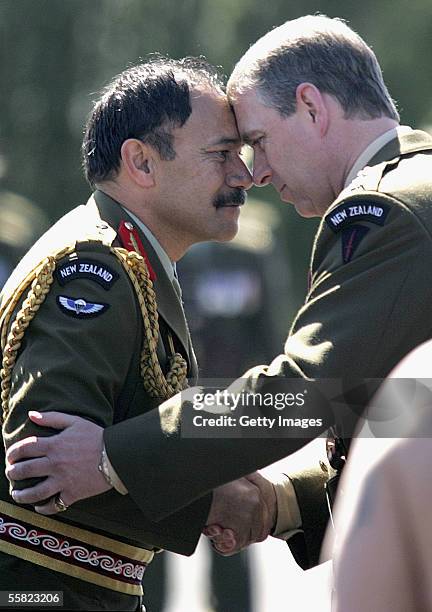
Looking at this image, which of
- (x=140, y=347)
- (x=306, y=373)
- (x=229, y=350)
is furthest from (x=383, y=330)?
(x=229, y=350)

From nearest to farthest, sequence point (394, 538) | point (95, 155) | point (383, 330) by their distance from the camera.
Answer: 1. point (394, 538)
2. point (383, 330)
3. point (95, 155)

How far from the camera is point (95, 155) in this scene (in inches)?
156

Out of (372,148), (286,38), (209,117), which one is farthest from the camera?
(209,117)

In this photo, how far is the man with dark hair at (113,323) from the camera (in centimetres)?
330

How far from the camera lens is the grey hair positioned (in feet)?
11.6

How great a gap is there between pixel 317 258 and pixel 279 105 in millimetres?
563

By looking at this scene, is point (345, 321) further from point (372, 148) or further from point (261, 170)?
point (261, 170)

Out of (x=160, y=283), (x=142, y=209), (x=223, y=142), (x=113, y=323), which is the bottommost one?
(x=113, y=323)

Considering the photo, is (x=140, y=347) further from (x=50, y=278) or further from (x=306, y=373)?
(x=306, y=373)

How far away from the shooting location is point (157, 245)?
381cm

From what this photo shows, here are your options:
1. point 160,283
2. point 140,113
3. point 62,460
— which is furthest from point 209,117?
point 62,460

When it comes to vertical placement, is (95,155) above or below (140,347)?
above

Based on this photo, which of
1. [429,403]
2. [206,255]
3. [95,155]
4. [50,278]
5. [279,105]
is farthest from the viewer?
[206,255]

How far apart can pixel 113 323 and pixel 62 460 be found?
0.37m
